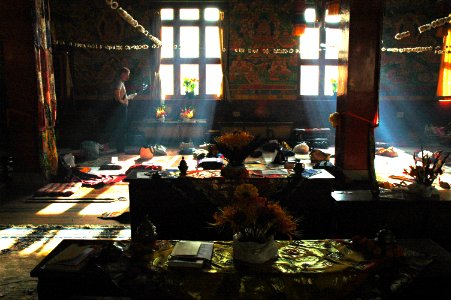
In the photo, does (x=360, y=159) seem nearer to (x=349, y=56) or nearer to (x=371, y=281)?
(x=349, y=56)

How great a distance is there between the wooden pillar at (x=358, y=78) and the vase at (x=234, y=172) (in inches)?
140

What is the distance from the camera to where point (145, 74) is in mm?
12531

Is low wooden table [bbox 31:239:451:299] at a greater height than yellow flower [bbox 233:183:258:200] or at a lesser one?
lesser

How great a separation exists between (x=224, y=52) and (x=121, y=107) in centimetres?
322

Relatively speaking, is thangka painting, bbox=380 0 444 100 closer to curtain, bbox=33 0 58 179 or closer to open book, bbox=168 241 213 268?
curtain, bbox=33 0 58 179

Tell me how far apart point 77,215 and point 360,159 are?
4766 millimetres

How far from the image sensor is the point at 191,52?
12789mm

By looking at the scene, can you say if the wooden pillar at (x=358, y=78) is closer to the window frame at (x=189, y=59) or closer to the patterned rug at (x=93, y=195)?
the patterned rug at (x=93, y=195)

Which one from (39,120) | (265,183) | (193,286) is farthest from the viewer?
(39,120)

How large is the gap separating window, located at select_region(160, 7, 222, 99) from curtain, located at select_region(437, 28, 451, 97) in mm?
6015

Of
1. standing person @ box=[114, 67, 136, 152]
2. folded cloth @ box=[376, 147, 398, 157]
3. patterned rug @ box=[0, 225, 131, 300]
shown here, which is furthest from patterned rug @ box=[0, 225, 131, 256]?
folded cloth @ box=[376, 147, 398, 157]

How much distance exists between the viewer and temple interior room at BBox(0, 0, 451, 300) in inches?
117

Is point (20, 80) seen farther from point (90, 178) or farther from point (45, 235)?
point (45, 235)

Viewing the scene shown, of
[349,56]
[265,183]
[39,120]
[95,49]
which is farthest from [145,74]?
[265,183]
